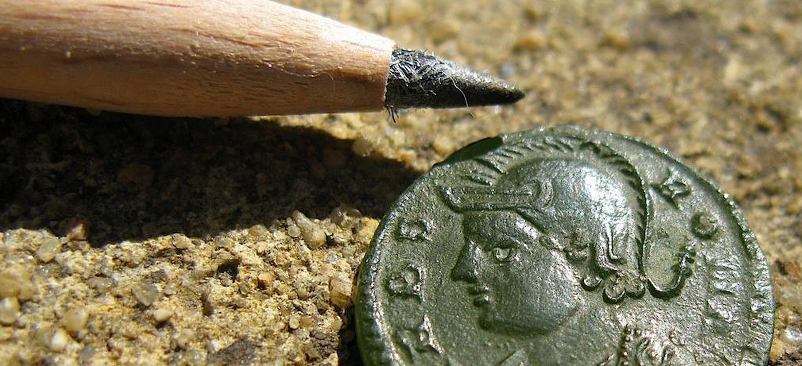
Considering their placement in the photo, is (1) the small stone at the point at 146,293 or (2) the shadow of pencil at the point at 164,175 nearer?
(1) the small stone at the point at 146,293

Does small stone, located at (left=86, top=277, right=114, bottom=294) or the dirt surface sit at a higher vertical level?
the dirt surface

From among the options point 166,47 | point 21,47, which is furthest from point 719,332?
point 21,47

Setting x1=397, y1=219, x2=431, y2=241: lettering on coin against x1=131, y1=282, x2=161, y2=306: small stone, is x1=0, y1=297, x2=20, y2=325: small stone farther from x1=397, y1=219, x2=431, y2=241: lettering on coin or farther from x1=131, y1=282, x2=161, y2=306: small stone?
x1=397, y1=219, x2=431, y2=241: lettering on coin

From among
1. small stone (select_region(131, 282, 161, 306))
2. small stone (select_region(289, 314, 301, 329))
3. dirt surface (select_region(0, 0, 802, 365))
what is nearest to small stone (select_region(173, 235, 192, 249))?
dirt surface (select_region(0, 0, 802, 365))

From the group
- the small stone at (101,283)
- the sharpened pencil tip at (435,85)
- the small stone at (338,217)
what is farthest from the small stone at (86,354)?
the sharpened pencil tip at (435,85)

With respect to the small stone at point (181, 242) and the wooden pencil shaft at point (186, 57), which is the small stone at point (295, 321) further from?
the wooden pencil shaft at point (186, 57)

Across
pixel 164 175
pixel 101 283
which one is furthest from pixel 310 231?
pixel 101 283

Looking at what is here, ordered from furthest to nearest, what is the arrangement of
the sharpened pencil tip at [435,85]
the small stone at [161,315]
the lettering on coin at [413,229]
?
the sharpened pencil tip at [435,85], the lettering on coin at [413,229], the small stone at [161,315]
